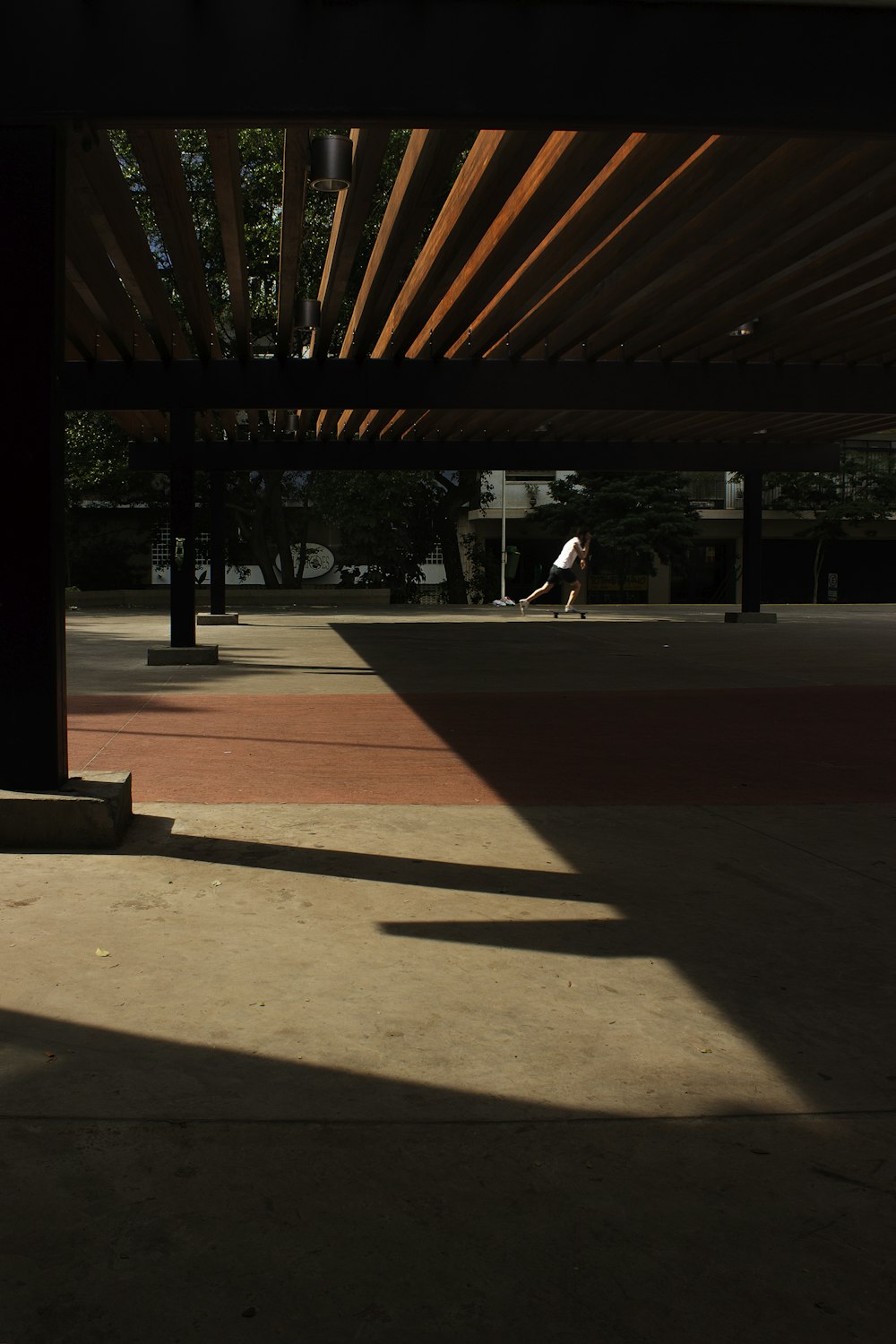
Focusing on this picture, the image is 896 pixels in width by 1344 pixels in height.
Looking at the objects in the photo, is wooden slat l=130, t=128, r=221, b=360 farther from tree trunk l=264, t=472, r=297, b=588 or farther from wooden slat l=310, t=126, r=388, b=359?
tree trunk l=264, t=472, r=297, b=588

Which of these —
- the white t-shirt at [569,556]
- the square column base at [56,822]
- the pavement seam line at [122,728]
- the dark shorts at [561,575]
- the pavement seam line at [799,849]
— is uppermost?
the white t-shirt at [569,556]

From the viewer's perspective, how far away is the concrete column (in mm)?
5352

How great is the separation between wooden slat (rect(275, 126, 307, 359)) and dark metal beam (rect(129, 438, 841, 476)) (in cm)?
985

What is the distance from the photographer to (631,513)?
140 ft

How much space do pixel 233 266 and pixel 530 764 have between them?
4729 mm

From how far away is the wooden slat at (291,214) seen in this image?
7.00m

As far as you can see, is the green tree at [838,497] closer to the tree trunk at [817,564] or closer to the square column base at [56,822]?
the tree trunk at [817,564]

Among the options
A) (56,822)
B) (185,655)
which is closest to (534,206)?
(56,822)

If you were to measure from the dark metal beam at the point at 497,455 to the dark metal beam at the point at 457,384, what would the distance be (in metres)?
6.90

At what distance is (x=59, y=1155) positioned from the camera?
8.52 feet

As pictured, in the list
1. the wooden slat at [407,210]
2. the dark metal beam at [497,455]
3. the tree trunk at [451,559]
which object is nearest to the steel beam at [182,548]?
the wooden slat at [407,210]

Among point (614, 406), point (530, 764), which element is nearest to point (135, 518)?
point (614, 406)

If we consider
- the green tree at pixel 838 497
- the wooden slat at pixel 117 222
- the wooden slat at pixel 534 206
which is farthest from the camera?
the green tree at pixel 838 497

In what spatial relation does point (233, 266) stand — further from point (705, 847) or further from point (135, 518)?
point (135, 518)
